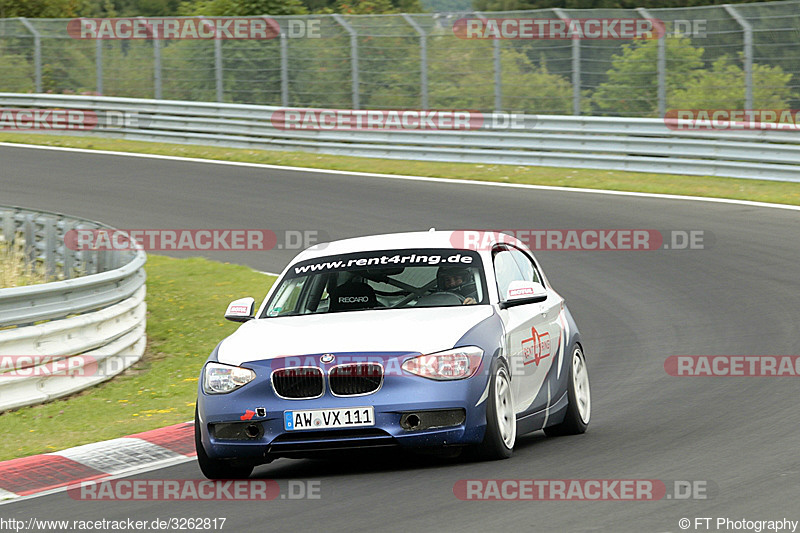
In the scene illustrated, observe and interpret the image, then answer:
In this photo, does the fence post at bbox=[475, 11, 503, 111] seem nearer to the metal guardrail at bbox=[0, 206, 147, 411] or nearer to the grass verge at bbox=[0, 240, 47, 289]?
the grass verge at bbox=[0, 240, 47, 289]

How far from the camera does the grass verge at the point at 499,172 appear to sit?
75.2 ft

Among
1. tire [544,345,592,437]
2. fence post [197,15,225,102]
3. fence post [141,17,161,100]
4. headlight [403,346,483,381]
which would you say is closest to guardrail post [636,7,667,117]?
fence post [197,15,225,102]

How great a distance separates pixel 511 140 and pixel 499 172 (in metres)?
0.88

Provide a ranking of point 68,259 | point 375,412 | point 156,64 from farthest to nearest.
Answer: point 156,64 < point 68,259 < point 375,412

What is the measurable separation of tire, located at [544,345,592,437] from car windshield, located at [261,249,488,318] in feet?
3.70

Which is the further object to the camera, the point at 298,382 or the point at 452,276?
the point at 452,276

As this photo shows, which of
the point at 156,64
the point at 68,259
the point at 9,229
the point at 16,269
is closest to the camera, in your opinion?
the point at 16,269

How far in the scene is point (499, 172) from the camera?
25984 millimetres

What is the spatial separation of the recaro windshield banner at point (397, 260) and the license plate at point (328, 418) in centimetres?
165

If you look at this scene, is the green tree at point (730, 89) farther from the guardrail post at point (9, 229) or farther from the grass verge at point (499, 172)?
the guardrail post at point (9, 229)

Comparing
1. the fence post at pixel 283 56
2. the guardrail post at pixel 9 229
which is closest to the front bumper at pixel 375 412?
the guardrail post at pixel 9 229

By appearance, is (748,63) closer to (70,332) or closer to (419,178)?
(419,178)

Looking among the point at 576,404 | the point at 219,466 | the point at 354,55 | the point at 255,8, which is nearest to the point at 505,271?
the point at 576,404

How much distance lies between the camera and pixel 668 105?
2539 centimetres
